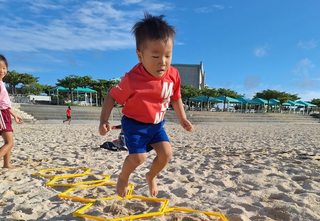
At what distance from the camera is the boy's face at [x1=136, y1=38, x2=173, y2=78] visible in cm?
197

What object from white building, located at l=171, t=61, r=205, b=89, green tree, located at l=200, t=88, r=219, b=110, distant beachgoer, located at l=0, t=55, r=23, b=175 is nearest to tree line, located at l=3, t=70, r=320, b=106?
green tree, located at l=200, t=88, r=219, b=110

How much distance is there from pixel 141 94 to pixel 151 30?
0.54 meters

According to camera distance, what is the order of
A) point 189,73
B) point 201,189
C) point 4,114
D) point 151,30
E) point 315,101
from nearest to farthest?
1. point 151,30
2. point 201,189
3. point 4,114
4. point 315,101
5. point 189,73

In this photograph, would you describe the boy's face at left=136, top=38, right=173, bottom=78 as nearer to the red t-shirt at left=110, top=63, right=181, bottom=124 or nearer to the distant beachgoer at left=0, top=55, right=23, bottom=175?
the red t-shirt at left=110, top=63, right=181, bottom=124

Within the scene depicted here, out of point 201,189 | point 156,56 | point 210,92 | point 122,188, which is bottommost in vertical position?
point 201,189

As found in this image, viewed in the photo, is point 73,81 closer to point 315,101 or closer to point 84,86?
point 84,86

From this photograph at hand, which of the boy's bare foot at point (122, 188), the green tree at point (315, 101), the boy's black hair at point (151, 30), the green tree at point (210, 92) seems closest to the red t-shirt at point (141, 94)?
the boy's black hair at point (151, 30)

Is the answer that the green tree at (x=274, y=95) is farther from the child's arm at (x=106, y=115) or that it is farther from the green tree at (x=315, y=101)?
the child's arm at (x=106, y=115)

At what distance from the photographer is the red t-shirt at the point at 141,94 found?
82.5 inches

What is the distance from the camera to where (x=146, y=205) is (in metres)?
2.47

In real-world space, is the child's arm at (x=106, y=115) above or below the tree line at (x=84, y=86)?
below

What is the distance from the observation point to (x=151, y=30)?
6.44 feet

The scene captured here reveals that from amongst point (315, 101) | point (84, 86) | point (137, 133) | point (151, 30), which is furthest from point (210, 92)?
point (151, 30)

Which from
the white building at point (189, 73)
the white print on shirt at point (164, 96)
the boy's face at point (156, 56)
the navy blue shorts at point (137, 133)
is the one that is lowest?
the navy blue shorts at point (137, 133)
